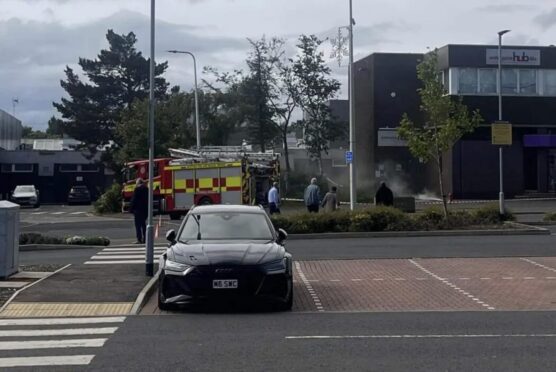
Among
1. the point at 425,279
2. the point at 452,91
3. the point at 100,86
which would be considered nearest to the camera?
the point at 425,279

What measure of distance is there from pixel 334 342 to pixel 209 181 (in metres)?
27.5

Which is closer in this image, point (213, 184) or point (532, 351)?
point (532, 351)

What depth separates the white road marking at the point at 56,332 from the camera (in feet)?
34.9

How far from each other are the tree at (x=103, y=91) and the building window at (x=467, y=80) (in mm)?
28860

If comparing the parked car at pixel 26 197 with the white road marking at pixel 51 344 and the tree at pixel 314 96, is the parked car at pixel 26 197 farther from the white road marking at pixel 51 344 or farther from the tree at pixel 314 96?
the white road marking at pixel 51 344

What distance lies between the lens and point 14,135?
81.1 metres

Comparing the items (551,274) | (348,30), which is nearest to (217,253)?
(551,274)

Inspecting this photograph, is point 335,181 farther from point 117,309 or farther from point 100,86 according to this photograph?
point 117,309

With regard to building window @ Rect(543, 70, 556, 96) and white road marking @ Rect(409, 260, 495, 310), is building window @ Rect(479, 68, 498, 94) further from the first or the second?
white road marking @ Rect(409, 260, 495, 310)

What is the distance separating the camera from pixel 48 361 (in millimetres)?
8867

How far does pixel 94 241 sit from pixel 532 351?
53.4ft

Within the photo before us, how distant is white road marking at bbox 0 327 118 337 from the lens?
34.9 feet

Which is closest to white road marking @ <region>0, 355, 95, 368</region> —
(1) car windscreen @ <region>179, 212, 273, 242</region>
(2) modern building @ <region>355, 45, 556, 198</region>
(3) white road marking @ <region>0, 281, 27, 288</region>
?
(1) car windscreen @ <region>179, 212, 273, 242</region>

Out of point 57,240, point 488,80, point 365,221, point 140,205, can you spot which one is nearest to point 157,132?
point 488,80
